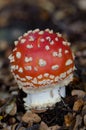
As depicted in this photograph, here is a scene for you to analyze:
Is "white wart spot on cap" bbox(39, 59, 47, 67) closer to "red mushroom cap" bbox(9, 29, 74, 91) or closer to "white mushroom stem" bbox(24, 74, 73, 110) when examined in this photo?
"red mushroom cap" bbox(9, 29, 74, 91)

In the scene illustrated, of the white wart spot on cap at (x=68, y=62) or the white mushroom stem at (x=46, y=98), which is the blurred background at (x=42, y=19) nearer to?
the white mushroom stem at (x=46, y=98)

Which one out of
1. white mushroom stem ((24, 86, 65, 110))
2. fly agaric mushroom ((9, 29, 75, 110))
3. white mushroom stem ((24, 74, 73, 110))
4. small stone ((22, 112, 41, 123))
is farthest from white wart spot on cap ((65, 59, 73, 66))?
small stone ((22, 112, 41, 123))

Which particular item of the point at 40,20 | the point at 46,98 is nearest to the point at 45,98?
the point at 46,98

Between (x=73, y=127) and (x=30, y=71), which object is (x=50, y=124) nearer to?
(x=73, y=127)

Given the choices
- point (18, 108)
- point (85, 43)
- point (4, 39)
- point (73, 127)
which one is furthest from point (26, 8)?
point (73, 127)

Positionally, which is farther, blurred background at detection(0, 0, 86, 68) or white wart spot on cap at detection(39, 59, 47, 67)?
blurred background at detection(0, 0, 86, 68)

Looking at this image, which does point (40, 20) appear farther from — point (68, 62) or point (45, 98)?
point (68, 62)
